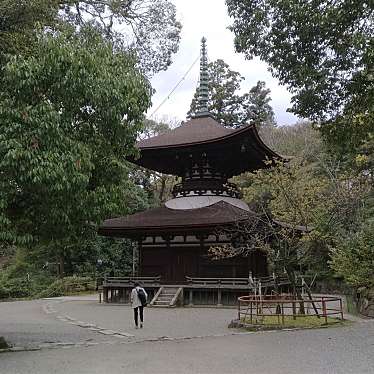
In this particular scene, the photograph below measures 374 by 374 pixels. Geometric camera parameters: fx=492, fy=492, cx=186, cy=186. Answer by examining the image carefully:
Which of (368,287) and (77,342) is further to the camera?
(368,287)

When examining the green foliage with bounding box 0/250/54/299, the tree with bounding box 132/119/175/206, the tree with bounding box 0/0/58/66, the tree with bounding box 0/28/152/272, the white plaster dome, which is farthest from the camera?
the tree with bounding box 132/119/175/206

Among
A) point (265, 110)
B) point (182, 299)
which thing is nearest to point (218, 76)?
point (265, 110)

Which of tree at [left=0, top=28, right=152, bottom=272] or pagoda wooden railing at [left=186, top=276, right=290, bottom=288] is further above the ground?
tree at [left=0, top=28, right=152, bottom=272]

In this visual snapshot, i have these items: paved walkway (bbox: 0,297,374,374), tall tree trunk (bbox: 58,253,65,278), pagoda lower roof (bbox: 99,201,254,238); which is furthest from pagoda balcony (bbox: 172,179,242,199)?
tall tree trunk (bbox: 58,253,65,278)

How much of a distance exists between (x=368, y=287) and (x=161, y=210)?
11.2m

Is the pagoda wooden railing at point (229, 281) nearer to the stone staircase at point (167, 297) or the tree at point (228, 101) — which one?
the stone staircase at point (167, 297)

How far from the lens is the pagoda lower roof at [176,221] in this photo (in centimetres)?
2084

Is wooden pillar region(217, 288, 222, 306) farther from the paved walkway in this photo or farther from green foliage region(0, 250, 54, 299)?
green foliage region(0, 250, 54, 299)

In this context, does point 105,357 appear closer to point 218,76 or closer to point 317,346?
point 317,346

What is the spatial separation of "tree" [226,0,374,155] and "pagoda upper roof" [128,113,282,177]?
30.2 feet

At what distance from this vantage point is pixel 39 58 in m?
9.40

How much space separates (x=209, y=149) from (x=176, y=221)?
12.8 feet

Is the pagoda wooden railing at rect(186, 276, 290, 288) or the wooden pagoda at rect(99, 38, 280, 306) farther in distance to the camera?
the wooden pagoda at rect(99, 38, 280, 306)

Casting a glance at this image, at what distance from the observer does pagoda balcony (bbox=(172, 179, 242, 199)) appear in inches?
965
